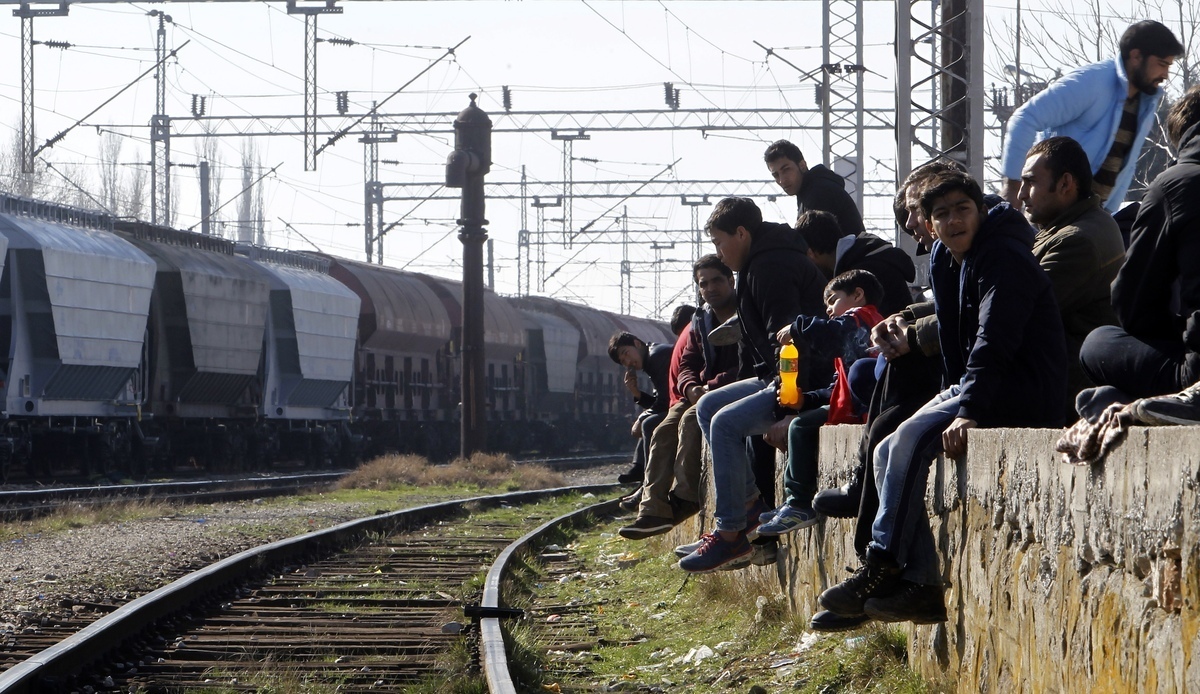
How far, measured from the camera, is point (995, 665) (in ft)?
14.0

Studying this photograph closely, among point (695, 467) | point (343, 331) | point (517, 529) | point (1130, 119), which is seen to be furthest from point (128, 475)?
point (1130, 119)

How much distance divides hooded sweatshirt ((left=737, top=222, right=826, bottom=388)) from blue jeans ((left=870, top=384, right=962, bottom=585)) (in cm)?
206

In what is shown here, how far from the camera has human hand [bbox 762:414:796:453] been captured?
22.9 feet

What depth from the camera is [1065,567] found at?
370 centimetres

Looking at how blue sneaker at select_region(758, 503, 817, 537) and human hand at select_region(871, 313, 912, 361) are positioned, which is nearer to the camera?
human hand at select_region(871, 313, 912, 361)

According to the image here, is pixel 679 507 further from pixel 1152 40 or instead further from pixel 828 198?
pixel 1152 40

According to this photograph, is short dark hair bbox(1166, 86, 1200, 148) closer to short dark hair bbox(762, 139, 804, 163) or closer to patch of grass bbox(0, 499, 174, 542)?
short dark hair bbox(762, 139, 804, 163)

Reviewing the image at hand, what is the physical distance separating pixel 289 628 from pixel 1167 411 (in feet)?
18.3

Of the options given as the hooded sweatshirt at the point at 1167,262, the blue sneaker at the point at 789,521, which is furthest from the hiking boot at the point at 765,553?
the hooded sweatshirt at the point at 1167,262

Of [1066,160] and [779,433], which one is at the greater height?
[1066,160]

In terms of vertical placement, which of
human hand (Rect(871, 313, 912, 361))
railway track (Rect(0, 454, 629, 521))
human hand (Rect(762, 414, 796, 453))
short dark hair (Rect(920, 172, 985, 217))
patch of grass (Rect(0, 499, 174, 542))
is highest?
short dark hair (Rect(920, 172, 985, 217))

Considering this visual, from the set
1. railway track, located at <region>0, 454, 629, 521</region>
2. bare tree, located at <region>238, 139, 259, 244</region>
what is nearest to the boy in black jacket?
railway track, located at <region>0, 454, 629, 521</region>

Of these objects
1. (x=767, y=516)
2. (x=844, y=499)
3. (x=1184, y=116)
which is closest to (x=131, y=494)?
(x=767, y=516)

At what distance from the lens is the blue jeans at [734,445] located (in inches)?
274
